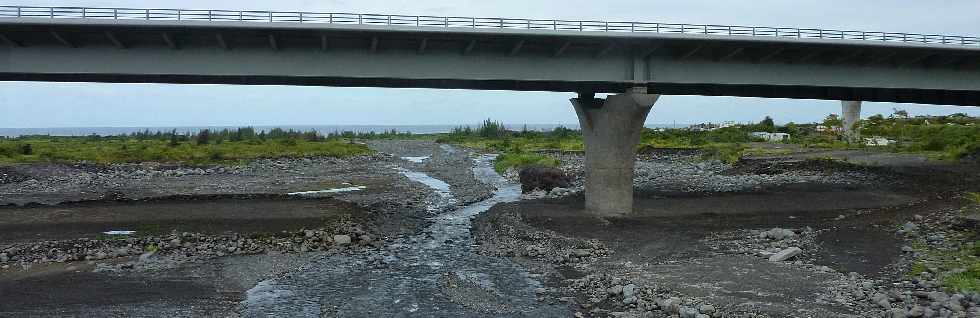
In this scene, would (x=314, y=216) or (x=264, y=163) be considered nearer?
(x=314, y=216)

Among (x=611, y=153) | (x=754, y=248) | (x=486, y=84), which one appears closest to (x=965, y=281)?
(x=754, y=248)

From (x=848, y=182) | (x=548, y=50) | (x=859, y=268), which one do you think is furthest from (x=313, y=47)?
(x=848, y=182)

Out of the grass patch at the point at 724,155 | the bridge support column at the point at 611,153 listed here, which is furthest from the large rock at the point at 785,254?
the grass patch at the point at 724,155

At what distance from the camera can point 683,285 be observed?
15406 mm

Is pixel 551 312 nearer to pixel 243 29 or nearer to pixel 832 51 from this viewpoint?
pixel 243 29

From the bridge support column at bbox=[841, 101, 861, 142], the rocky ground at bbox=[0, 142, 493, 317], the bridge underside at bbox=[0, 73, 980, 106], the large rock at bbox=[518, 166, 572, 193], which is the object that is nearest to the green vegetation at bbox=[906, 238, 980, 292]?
the bridge underside at bbox=[0, 73, 980, 106]

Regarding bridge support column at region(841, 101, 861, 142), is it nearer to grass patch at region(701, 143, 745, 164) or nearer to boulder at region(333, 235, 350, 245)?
grass patch at region(701, 143, 745, 164)

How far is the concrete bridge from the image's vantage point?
2294cm

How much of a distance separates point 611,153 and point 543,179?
956 centimetres

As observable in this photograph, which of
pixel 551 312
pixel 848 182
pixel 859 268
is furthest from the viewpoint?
pixel 848 182

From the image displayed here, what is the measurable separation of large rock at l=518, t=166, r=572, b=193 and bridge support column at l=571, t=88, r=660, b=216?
27.1 feet

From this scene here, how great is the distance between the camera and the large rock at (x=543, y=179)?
3653cm

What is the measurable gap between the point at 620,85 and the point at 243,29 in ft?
46.0

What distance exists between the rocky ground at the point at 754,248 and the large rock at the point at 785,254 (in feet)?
0.12
